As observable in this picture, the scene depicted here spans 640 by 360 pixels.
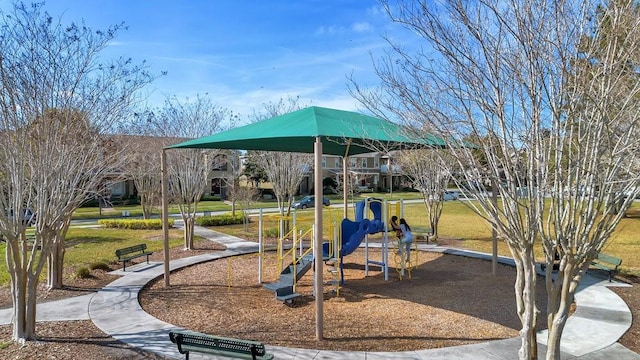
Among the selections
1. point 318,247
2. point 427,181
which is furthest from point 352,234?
point 427,181

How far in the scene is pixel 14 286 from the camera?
6.37 metres

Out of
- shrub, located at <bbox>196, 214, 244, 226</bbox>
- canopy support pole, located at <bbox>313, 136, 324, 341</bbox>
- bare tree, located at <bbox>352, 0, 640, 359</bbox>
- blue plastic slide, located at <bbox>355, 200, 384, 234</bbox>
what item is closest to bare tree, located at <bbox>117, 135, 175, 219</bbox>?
shrub, located at <bbox>196, 214, 244, 226</bbox>

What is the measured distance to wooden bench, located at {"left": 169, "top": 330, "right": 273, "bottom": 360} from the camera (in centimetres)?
490

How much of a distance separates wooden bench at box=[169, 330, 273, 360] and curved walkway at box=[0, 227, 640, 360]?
611 mm

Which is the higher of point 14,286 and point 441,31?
point 441,31

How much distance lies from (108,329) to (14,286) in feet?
4.88

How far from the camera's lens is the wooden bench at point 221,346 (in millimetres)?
4902

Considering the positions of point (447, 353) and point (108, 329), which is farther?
point (108, 329)

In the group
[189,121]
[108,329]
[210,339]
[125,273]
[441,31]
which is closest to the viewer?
[441,31]

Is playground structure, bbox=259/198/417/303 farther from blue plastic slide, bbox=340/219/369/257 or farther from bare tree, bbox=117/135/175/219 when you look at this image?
bare tree, bbox=117/135/175/219

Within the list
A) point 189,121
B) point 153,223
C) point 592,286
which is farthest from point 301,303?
point 153,223

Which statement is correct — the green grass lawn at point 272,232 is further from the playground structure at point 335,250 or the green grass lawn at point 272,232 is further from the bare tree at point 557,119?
the bare tree at point 557,119

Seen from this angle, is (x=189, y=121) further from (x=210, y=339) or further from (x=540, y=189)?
(x=540, y=189)

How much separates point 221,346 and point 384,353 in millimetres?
2212
